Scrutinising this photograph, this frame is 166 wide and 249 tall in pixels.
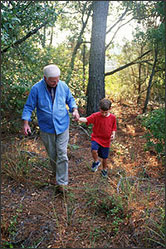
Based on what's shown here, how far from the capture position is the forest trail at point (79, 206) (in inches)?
102

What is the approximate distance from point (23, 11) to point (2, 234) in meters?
3.20

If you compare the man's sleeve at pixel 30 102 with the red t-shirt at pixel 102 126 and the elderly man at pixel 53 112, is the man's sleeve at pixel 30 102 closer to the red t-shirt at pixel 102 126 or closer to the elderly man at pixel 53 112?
the elderly man at pixel 53 112

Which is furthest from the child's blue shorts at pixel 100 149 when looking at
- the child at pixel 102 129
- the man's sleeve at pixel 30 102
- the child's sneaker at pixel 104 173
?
the man's sleeve at pixel 30 102

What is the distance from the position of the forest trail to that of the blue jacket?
0.94 metres

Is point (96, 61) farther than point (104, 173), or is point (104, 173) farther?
point (96, 61)

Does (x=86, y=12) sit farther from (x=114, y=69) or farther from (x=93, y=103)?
(x=93, y=103)

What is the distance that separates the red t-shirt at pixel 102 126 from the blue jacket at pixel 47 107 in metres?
0.68

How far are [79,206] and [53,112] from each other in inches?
51.0

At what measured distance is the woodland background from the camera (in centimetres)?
267

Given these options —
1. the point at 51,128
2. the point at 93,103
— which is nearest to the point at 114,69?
the point at 93,103

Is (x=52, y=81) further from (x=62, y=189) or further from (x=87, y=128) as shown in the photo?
(x=87, y=128)

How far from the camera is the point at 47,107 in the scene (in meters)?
3.20

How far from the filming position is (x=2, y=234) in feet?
8.59

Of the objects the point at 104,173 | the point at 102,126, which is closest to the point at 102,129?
the point at 102,126
